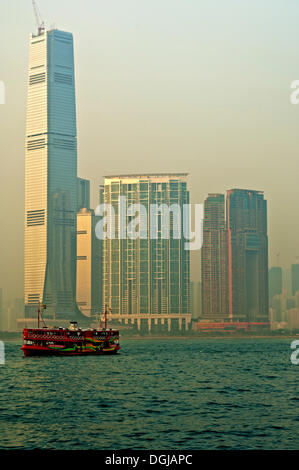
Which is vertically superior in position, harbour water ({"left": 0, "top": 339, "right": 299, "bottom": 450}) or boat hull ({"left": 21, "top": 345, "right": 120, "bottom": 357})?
harbour water ({"left": 0, "top": 339, "right": 299, "bottom": 450})

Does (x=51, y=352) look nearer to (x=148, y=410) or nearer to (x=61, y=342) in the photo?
(x=61, y=342)

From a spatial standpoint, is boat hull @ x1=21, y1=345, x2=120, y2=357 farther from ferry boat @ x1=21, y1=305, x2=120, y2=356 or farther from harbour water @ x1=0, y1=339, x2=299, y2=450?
harbour water @ x1=0, y1=339, x2=299, y2=450

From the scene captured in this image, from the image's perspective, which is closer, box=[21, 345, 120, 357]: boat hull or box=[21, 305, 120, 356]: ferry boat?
box=[21, 305, 120, 356]: ferry boat

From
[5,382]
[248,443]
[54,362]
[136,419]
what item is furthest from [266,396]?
[54,362]

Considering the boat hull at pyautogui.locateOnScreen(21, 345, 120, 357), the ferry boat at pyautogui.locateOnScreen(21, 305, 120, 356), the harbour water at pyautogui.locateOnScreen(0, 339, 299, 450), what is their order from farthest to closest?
1. the boat hull at pyautogui.locateOnScreen(21, 345, 120, 357)
2. the ferry boat at pyautogui.locateOnScreen(21, 305, 120, 356)
3. the harbour water at pyautogui.locateOnScreen(0, 339, 299, 450)

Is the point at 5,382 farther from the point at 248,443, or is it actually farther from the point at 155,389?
the point at 248,443

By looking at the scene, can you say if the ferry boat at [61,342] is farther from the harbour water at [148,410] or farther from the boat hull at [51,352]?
the harbour water at [148,410]

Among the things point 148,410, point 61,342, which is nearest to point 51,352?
point 61,342

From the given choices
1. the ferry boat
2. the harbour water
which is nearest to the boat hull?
the ferry boat
